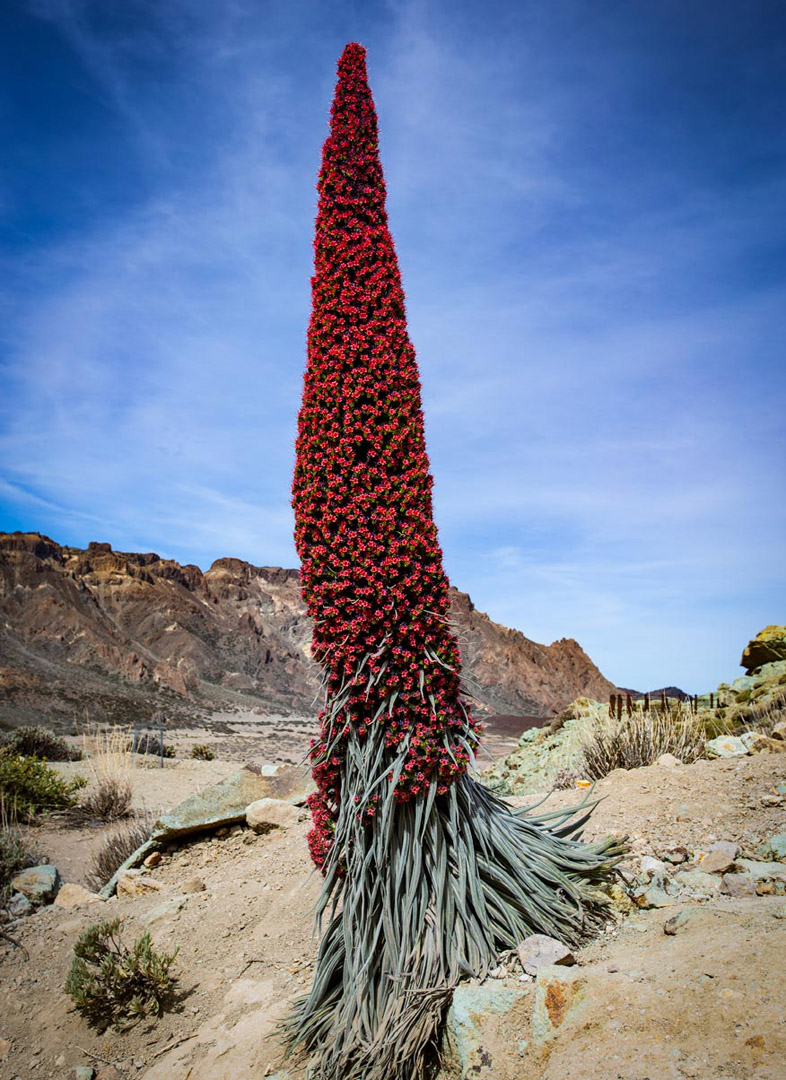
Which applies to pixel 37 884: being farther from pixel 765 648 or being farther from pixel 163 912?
pixel 765 648

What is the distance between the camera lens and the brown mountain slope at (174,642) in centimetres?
4212

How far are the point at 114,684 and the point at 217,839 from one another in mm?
36731

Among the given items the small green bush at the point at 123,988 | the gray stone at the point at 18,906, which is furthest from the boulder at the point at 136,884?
the small green bush at the point at 123,988

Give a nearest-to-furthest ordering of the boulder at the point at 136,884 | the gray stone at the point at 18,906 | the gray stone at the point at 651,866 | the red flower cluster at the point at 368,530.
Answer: the red flower cluster at the point at 368,530 < the gray stone at the point at 651,866 < the gray stone at the point at 18,906 < the boulder at the point at 136,884

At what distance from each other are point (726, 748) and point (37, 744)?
14290 millimetres

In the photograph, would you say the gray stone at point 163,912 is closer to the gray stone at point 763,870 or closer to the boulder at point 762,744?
the gray stone at point 763,870

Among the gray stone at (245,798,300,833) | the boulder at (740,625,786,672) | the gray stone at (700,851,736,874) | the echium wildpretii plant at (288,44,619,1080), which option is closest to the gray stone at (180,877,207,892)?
the gray stone at (245,798,300,833)

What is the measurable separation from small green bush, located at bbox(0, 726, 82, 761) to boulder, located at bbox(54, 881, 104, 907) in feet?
26.9

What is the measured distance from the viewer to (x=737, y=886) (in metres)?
4.02

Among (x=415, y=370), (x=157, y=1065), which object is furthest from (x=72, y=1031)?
(x=415, y=370)

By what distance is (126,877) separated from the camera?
748 cm

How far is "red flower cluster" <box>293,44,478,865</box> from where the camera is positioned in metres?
3.91

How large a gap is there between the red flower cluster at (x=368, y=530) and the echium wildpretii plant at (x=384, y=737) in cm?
1

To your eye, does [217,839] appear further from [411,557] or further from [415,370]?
[415,370]
